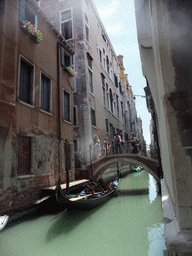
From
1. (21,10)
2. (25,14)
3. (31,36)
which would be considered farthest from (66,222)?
(25,14)

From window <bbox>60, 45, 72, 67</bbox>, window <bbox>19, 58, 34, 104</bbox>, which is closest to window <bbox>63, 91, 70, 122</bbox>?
window <bbox>60, 45, 72, 67</bbox>

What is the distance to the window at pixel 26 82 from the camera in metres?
6.23

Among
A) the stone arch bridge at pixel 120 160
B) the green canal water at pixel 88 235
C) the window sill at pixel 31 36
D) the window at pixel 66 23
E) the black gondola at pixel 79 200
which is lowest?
the green canal water at pixel 88 235

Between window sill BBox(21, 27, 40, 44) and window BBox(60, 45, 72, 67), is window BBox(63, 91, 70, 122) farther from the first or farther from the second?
window sill BBox(21, 27, 40, 44)

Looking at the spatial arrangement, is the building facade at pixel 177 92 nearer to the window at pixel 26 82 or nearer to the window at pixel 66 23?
the window at pixel 26 82

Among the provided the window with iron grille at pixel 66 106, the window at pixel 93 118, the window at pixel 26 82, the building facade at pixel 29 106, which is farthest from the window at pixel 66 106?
the window at pixel 93 118

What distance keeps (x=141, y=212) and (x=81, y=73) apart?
8.93 m

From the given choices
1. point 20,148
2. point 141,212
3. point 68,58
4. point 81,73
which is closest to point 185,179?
point 20,148

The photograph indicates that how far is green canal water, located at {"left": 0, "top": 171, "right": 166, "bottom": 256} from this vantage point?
3.64 m

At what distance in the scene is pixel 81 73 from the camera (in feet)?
40.1

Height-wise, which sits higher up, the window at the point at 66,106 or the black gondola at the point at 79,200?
the window at the point at 66,106

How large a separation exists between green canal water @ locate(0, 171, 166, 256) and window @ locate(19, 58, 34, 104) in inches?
149

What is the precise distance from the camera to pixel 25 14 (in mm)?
6766

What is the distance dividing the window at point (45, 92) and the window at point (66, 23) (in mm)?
6877
